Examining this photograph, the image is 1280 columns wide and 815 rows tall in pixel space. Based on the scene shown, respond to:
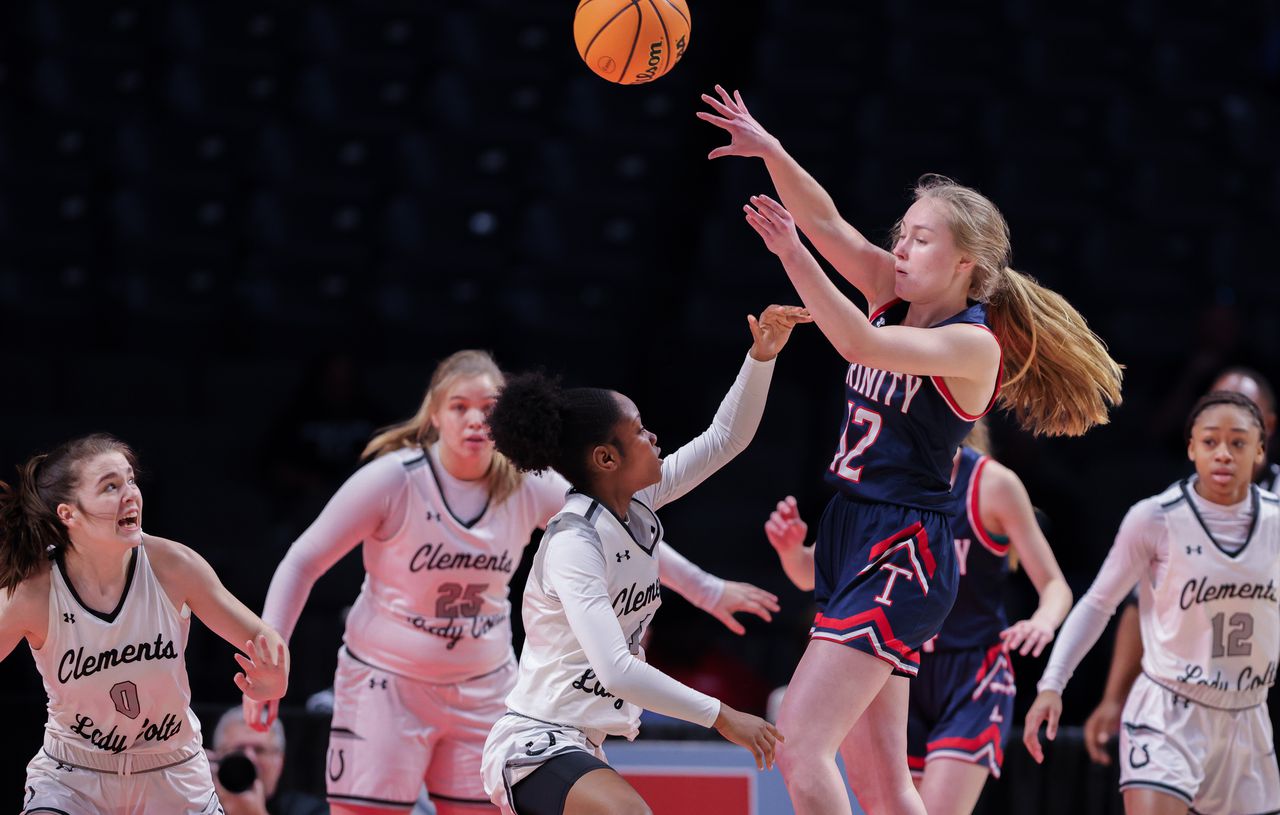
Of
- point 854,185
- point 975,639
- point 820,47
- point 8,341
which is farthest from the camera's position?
point 820,47

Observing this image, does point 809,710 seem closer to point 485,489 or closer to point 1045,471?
point 485,489

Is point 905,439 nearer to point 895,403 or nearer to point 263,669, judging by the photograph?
point 895,403

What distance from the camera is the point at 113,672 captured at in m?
4.21

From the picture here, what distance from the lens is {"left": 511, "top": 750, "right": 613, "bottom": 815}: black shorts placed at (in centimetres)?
366

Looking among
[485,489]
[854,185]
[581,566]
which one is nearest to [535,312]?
[854,185]

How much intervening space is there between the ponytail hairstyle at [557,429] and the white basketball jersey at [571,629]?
4.2 inches

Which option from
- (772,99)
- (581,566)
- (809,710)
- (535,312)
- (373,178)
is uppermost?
(772,99)

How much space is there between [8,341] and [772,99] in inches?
185

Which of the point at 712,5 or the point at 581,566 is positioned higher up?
the point at 712,5

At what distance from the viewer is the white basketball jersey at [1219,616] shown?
16.4 feet

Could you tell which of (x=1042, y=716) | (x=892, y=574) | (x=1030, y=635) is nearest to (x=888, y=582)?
(x=892, y=574)

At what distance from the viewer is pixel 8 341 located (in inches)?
336

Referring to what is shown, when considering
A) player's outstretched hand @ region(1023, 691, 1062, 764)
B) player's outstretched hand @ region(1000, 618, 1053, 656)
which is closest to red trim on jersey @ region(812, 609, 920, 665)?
player's outstretched hand @ region(1000, 618, 1053, 656)

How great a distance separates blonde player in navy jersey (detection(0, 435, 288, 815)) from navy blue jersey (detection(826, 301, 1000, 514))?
1.67m
